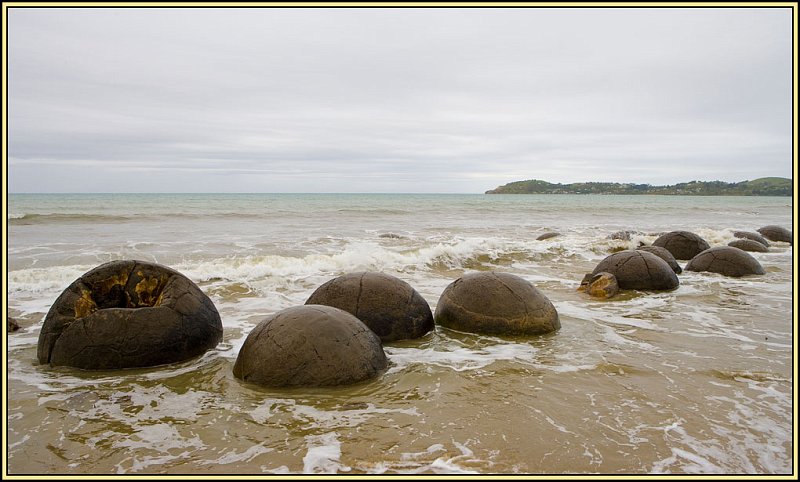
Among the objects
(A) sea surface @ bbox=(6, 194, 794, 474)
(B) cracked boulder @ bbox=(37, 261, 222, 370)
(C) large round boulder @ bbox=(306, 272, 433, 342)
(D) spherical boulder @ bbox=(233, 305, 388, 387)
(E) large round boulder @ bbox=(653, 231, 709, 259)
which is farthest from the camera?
(E) large round boulder @ bbox=(653, 231, 709, 259)

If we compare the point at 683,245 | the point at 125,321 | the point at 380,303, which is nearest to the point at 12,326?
the point at 125,321

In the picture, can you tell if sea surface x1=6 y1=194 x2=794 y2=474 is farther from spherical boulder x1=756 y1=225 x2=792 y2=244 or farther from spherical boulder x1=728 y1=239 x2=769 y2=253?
spherical boulder x1=756 y1=225 x2=792 y2=244

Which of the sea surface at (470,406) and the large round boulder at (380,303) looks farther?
the large round boulder at (380,303)

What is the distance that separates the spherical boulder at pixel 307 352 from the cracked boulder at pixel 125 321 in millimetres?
873

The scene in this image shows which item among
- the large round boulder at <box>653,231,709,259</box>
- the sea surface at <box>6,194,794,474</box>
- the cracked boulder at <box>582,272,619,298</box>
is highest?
the large round boulder at <box>653,231,709,259</box>

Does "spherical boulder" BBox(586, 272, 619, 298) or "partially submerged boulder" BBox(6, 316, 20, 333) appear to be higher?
"spherical boulder" BBox(586, 272, 619, 298)

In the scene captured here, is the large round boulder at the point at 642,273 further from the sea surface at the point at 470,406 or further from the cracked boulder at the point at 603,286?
the sea surface at the point at 470,406

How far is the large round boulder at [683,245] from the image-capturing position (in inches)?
523

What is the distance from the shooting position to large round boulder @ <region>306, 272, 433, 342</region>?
601 cm

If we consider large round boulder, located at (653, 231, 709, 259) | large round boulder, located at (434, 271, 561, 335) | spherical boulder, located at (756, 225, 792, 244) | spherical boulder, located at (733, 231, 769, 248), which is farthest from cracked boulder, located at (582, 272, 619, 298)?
spherical boulder, located at (756, 225, 792, 244)

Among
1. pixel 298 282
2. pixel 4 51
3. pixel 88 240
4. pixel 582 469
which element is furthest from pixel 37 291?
pixel 582 469

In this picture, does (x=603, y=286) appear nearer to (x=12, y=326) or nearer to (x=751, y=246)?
(x=12, y=326)

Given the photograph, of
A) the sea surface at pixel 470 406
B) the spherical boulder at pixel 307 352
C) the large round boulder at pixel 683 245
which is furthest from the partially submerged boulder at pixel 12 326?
the large round boulder at pixel 683 245

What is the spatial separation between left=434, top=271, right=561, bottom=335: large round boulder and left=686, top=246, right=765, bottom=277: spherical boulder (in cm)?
638
